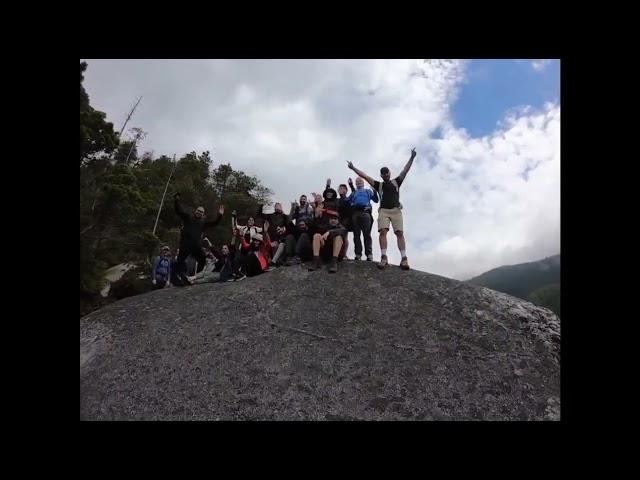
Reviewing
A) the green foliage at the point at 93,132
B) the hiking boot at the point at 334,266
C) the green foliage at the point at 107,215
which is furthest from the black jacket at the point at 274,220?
the green foliage at the point at 93,132

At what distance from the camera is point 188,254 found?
39.4 ft

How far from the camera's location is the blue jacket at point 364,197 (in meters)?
11.6

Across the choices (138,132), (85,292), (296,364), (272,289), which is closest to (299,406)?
(296,364)

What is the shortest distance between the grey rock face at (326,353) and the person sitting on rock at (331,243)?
0.38 m

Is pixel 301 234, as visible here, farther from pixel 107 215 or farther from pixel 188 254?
pixel 107 215

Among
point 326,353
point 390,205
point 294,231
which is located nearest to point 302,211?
point 294,231

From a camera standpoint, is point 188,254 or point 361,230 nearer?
point 361,230

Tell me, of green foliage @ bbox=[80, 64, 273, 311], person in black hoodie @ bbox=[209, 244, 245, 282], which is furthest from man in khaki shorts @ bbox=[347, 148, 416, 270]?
green foliage @ bbox=[80, 64, 273, 311]

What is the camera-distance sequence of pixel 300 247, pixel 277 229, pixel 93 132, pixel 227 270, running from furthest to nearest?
1. pixel 93 132
2. pixel 227 270
3. pixel 277 229
4. pixel 300 247

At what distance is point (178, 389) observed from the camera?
→ 806 cm

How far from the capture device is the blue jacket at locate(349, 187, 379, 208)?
1161 cm

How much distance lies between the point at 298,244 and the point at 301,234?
1.05 feet

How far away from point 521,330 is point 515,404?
2.23 meters

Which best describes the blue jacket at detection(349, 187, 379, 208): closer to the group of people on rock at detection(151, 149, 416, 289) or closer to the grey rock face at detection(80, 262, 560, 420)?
the group of people on rock at detection(151, 149, 416, 289)
